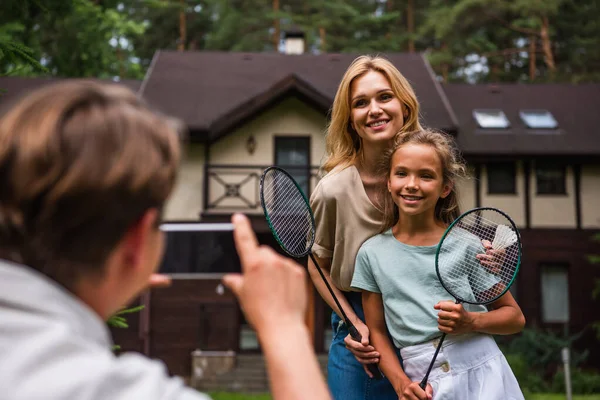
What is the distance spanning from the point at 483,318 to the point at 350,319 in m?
0.65

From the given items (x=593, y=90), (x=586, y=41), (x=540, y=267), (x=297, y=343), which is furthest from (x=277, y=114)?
(x=297, y=343)

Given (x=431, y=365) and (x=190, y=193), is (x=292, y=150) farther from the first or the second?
(x=431, y=365)

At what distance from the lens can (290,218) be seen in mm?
3719

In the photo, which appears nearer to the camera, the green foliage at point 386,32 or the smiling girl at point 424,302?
the smiling girl at point 424,302

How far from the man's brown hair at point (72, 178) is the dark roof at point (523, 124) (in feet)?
60.0

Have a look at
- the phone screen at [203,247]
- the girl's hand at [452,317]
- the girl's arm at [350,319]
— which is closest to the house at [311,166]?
the phone screen at [203,247]

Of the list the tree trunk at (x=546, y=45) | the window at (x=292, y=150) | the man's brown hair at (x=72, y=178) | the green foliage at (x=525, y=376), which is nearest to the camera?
the man's brown hair at (x=72, y=178)

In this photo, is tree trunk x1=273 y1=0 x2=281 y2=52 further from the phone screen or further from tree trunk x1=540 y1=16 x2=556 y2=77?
the phone screen

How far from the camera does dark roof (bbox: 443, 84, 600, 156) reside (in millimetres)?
19125

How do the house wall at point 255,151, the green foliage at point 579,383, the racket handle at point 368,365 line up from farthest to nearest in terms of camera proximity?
1. the house wall at point 255,151
2. the green foliage at point 579,383
3. the racket handle at point 368,365

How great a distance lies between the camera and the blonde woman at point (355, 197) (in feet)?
11.5

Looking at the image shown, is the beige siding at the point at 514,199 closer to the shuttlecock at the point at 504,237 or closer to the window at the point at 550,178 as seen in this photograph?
the window at the point at 550,178

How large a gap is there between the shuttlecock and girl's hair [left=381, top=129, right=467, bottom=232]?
0.25 metres

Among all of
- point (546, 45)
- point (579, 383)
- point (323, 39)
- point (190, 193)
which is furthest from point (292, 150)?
point (546, 45)
